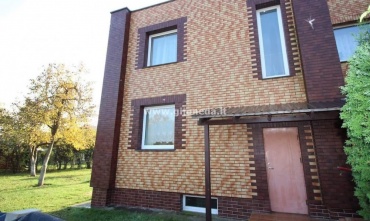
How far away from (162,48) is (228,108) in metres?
3.74

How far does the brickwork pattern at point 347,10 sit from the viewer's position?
16.9ft

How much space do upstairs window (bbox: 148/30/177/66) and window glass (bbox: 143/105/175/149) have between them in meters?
1.82

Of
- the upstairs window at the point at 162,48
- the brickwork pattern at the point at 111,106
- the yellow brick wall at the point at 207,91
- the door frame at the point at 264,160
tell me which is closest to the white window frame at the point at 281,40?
the yellow brick wall at the point at 207,91

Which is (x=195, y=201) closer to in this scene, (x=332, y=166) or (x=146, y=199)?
(x=146, y=199)

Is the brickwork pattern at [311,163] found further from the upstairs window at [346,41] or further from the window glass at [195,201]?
the window glass at [195,201]

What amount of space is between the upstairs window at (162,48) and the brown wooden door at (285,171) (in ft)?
13.6

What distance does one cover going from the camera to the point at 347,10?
5.23m

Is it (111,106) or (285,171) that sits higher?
(111,106)

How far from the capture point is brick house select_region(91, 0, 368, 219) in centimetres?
430

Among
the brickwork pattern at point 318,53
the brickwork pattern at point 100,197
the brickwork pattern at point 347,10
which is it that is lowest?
the brickwork pattern at point 100,197

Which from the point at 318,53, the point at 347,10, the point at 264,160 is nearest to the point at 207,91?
the point at 264,160

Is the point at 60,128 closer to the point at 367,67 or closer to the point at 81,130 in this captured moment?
the point at 81,130

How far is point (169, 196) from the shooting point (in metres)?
5.44

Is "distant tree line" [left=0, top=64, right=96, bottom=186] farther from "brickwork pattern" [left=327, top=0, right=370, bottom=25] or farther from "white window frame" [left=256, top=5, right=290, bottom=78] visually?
"brickwork pattern" [left=327, top=0, right=370, bottom=25]
